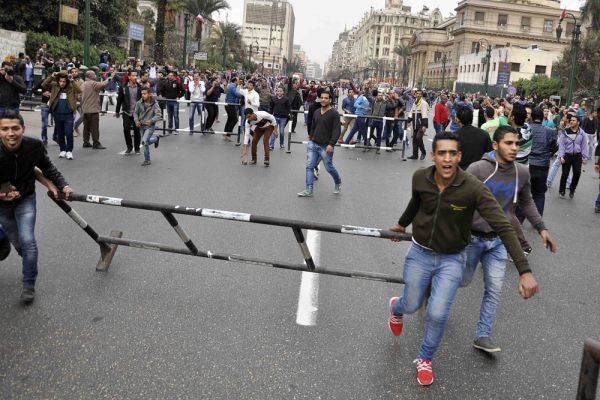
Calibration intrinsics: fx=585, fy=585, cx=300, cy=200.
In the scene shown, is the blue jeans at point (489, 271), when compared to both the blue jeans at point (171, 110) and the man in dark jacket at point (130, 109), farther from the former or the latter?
the blue jeans at point (171, 110)

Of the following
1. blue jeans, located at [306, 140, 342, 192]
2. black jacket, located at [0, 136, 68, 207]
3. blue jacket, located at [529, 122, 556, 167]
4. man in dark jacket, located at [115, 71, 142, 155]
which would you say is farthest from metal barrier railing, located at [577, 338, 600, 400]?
man in dark jacket, located at [115, 71, 142, 155]

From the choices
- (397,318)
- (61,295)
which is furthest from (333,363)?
(61,295)

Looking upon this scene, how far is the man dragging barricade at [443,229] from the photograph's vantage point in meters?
3.66

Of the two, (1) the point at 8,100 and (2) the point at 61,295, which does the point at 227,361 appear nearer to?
(2) the point at 61,295

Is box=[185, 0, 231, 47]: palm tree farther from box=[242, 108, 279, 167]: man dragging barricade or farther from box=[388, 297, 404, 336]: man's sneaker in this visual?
box=[388, 297, 404, 336]: man's sneaker

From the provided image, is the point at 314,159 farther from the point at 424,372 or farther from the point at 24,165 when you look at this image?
the point at 424,372

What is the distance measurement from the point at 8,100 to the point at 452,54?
10617 cm

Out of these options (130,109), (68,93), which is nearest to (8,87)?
(68,93)

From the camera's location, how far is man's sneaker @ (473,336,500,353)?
4184 mm

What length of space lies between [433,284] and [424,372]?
564mm

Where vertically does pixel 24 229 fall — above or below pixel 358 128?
below

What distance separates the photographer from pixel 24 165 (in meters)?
4.77

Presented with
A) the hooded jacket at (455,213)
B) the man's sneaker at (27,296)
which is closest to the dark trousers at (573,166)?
the hooded jacket at (455,213)

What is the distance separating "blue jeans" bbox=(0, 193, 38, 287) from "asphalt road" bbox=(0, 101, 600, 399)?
0.26 m
